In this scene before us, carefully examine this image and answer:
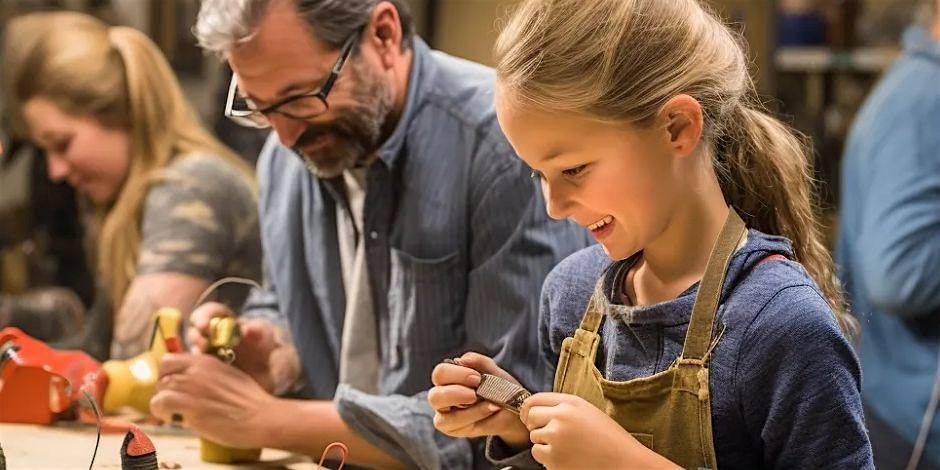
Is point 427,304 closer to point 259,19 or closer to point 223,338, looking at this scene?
point 223,338

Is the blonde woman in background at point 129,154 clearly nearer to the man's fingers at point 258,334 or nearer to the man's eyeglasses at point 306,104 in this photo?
the man's fingers at point 258,334

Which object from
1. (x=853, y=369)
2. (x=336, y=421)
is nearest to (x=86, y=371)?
(x=336, y=421)

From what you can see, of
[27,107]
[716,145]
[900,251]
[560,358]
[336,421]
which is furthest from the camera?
[27,107]

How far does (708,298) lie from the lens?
4.29ft

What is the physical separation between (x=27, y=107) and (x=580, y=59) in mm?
1567

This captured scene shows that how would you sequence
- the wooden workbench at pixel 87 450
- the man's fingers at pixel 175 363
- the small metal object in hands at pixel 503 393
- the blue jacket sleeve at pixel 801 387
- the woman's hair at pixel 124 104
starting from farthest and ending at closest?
the woman's hair at pixel 124 104 < the man's fingers at pixel 175 363 < the wooden workbench at pixel 87 450 < the small metal object in hands at pixel 503 393 < the blue jacket sleeve at pixel 801 387

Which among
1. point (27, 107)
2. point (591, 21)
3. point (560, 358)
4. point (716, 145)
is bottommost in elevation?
point (27, 107)

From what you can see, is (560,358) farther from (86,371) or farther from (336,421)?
(86,371)

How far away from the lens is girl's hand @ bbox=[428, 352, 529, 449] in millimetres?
1385

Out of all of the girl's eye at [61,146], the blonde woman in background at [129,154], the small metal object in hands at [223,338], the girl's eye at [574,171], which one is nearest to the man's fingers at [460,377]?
the girl's eye at [574,171]

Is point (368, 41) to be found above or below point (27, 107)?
above

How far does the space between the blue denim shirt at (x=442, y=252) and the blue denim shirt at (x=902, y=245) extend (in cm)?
72

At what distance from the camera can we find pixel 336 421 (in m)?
1.76

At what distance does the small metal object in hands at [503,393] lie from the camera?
4.50 feet
